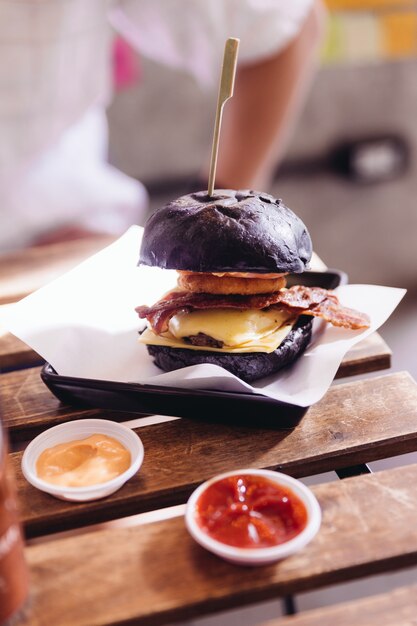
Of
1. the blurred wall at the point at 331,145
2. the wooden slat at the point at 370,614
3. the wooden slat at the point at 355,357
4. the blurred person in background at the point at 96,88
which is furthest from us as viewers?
the blurred wall at the point at 331,145

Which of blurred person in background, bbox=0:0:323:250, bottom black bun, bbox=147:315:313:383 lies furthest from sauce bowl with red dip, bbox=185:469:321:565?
blurred person in background, bbox=0:0:323:250

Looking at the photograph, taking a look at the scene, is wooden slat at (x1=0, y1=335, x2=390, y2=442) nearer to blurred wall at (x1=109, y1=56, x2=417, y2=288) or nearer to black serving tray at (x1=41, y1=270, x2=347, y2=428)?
black serving tray at (x1=41, y1=270, x2=347, y2=428)

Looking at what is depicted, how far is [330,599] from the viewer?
6.04 ft

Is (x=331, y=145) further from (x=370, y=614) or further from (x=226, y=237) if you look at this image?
(x=370, y=614)

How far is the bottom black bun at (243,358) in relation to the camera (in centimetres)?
122

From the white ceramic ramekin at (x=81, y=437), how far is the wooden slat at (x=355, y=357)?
385 millimetres

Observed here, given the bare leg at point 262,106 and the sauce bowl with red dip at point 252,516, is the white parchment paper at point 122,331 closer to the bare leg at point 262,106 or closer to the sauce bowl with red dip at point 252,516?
the sauce bowl with red dip at point 252,516

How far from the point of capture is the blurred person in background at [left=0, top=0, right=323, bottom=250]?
75.0 inches

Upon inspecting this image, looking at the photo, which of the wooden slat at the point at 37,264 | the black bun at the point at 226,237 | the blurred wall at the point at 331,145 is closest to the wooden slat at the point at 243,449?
the black bun at the point at 226,237

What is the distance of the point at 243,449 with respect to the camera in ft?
3.68

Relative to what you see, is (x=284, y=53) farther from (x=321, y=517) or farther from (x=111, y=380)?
(x=321, y=517)

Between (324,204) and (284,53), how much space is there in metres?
1.64

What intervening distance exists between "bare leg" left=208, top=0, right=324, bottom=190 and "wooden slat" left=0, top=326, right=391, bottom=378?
0.93 m

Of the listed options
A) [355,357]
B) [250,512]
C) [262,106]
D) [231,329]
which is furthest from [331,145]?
[250,512]
